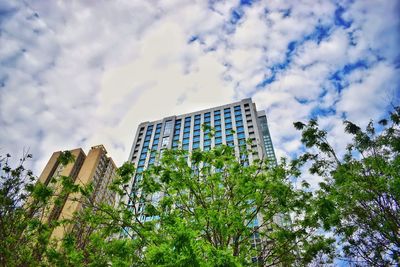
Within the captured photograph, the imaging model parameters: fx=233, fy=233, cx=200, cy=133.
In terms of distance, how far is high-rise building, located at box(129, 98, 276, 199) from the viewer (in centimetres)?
5131

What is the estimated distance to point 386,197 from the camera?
8.60 m

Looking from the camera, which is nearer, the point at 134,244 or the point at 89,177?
the point at 134,244

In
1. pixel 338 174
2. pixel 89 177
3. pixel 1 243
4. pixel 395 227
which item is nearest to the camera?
pixel 1 243

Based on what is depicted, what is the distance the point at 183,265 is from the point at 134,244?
3.97m

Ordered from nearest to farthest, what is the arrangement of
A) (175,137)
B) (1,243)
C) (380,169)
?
(1,243)
(380,169)
(175,137)

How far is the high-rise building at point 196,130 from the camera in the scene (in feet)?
168

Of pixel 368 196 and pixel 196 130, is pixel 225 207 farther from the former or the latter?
pixel 196 130

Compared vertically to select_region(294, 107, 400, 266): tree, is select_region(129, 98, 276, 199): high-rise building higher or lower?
higher

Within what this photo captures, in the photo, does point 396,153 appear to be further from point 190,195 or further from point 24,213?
point 24,213

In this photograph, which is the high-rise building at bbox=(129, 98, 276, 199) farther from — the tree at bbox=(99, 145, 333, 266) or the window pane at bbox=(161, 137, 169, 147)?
the tree at bbox=(99, 145, 333, 266)

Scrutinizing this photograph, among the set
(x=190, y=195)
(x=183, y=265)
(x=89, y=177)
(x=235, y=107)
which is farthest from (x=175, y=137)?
(x=183, y=265)

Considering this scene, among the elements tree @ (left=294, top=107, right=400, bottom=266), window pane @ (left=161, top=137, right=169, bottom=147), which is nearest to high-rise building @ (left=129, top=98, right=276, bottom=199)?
window pane @ (left=161, top=137, right=169, bottom=147)

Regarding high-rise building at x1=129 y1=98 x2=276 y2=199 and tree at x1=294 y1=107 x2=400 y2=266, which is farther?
high-rise building at x1=129 y1=98 x2=276 y2=199

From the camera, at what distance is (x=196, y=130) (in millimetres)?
55719
